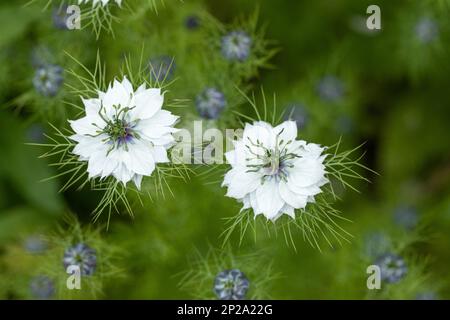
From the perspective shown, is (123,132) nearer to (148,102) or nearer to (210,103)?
(148,102)

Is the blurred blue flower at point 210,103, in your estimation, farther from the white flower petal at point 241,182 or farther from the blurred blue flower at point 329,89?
the blurred blue flower at point 329,89

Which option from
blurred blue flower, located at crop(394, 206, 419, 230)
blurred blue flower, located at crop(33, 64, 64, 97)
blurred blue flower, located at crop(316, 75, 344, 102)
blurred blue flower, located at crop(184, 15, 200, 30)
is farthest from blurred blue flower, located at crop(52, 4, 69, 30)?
blurred blue flower, located at crop(394, 206, 419, 230)

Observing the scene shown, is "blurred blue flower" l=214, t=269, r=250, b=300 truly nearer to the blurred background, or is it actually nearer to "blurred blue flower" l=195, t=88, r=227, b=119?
the blurred background

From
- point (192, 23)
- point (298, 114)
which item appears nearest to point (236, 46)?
point (192, 23)

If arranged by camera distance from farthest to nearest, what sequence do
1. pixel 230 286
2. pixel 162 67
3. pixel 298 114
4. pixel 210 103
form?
1. pixel 298 114
2. pixel 162 67
3. pixel 210 103
4. pixel 230 286

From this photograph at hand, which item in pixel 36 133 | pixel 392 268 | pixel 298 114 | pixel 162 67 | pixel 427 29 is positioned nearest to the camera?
pixel 162 67

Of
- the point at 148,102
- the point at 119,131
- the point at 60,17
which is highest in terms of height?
the point at 60,17

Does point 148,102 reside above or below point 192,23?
below
